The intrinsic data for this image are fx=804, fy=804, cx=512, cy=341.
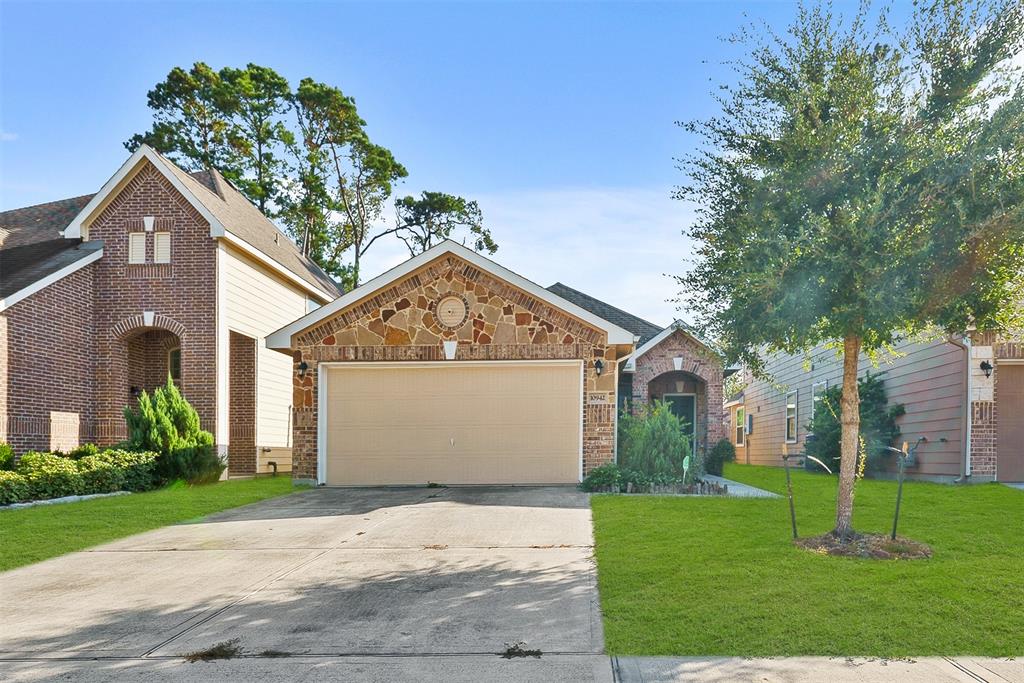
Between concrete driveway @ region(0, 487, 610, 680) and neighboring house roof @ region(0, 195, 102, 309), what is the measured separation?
850 cm

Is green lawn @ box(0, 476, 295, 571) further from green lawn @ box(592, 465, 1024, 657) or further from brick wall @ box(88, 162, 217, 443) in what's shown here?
green lawn @ box(592, 465, 1024, 657)

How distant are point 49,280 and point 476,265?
8.53 meters

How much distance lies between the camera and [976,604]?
5941 millimetres

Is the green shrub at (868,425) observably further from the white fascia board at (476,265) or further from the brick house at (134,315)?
the brick house at (134,315)

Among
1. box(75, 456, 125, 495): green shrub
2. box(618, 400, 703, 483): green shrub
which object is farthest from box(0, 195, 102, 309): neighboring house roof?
box(618, 400, 703, 483): green shrub

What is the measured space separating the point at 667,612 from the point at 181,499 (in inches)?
362

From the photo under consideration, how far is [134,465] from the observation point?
45.5ft

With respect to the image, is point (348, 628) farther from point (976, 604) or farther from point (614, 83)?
point (614, 83)

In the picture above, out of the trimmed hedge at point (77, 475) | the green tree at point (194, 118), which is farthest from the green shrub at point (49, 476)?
the green tree at point (194, 118)

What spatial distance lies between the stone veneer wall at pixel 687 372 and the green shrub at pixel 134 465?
402 inches

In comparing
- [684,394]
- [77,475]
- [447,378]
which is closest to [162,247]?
[77,475]

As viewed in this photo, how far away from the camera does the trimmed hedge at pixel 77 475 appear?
11.8 m

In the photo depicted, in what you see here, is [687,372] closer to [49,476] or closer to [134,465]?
[134,465]

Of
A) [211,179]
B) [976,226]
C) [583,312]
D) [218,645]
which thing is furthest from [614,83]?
[211,179]
